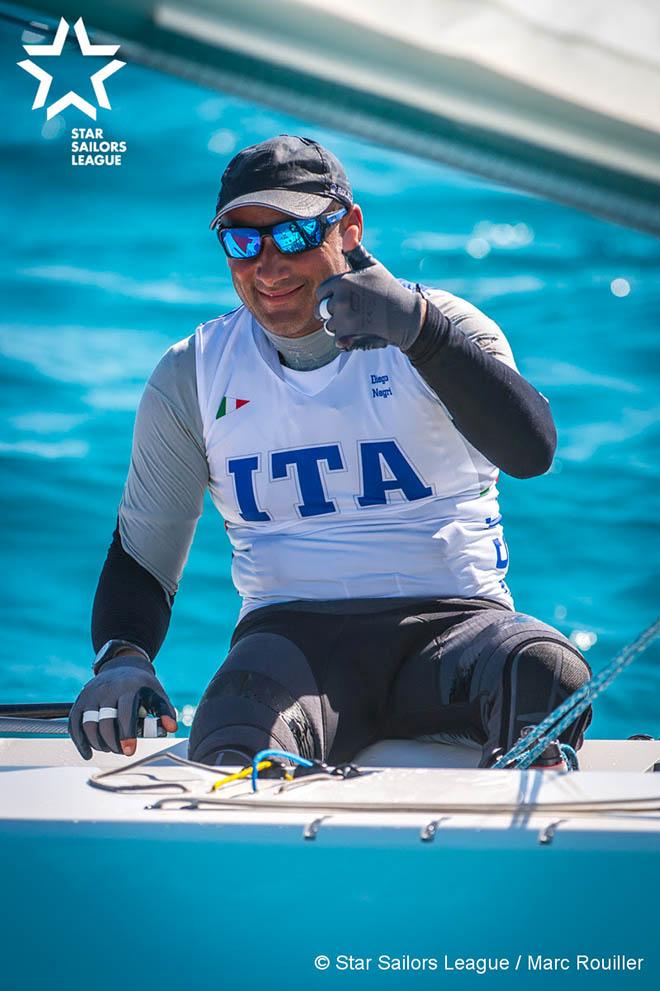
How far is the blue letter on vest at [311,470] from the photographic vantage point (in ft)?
5.44

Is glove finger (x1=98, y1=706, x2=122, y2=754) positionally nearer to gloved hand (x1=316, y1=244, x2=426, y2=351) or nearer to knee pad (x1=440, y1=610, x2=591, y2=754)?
knee pad (x1=440, y1=610, x2=591, y2=754)

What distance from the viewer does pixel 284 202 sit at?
1.59m

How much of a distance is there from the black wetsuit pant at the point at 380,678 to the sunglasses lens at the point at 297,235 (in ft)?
1.42

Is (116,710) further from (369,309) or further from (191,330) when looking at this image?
(191,330)

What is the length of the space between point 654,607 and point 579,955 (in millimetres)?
3647

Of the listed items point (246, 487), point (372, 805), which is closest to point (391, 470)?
point (246, 487)

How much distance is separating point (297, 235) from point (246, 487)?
0.32m

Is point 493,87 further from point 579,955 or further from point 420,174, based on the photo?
point 579,955

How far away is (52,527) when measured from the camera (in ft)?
15.6

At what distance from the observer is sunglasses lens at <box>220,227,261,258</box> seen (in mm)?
1606

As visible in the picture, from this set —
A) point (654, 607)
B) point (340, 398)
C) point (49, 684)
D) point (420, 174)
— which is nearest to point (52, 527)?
point (49, 684)

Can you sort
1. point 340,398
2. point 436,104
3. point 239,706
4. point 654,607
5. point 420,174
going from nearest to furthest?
point 239,706
point 340,398
point 654,607
point 436,104
point 420,174

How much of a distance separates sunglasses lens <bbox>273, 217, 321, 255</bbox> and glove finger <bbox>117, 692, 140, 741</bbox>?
557 mm

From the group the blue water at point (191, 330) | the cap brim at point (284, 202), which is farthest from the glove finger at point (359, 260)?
the blue water at point (191, 330)
